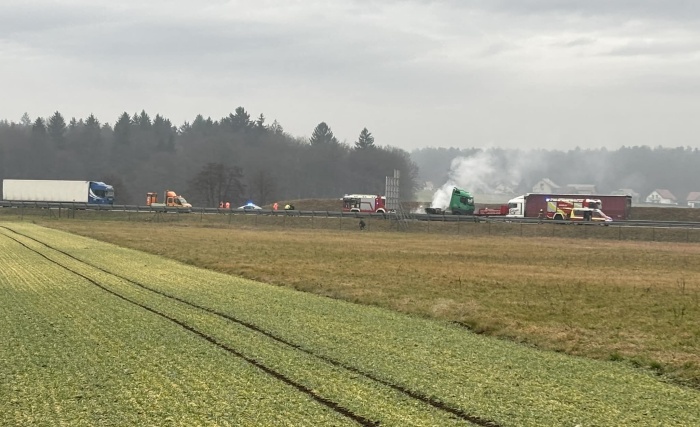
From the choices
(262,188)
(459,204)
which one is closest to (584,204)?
(459,204)

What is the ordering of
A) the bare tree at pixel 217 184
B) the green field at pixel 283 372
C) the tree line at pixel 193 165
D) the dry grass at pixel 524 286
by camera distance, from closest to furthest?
the green field at pixel 283 372 → the dry grass at pixel 524 286 → the bare tree at pixel 217 184 → the tree line at pixel 193 165

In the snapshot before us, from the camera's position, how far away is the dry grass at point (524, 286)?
16750mm

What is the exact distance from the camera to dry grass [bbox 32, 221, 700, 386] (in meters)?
16.8

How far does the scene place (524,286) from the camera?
2609 cm

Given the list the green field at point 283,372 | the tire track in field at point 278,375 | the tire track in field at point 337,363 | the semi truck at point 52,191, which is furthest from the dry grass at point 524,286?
the semi truck at point 52,191

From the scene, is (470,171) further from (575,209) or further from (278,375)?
(278,375)

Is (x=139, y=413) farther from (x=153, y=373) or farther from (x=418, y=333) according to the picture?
(x=418, y=333)

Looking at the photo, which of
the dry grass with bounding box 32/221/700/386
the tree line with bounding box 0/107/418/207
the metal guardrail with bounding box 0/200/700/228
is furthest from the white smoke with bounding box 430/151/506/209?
the dry grass with bounding box 32/221/700/386

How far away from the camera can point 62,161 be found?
18212cm

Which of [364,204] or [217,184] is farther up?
[217,184]

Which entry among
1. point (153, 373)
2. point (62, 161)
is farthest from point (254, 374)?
point (62, 161)

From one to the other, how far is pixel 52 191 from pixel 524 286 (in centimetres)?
9046

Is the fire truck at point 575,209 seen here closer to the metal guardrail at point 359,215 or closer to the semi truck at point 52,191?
the metal guardrail at point 359,215

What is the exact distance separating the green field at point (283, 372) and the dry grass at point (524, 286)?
1.12 meters
